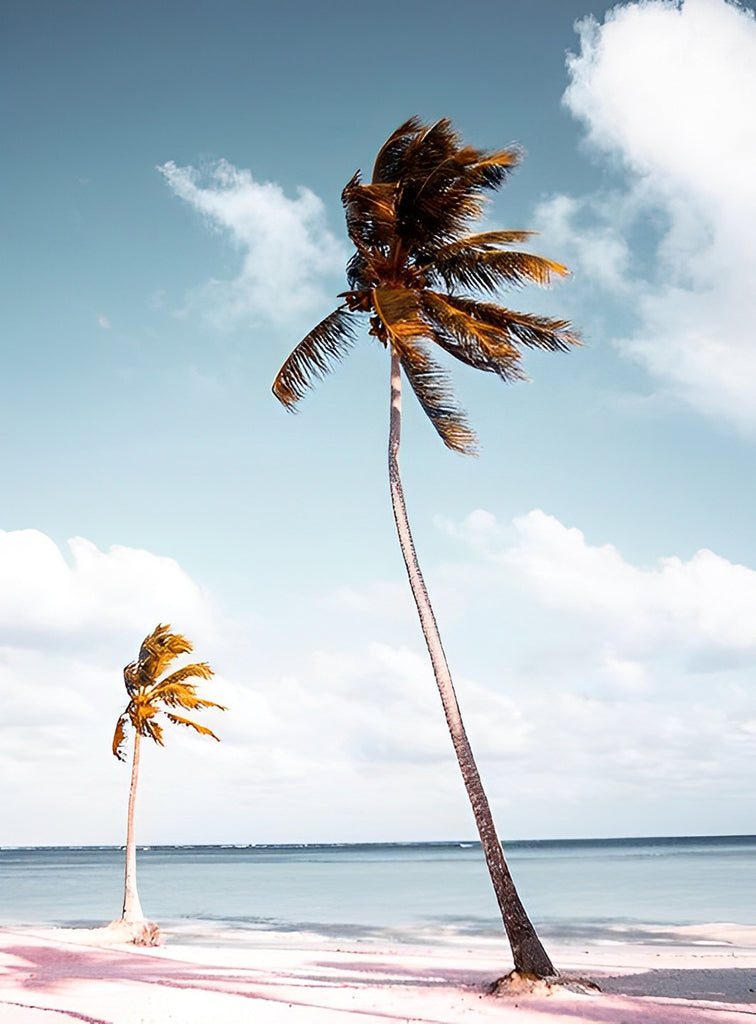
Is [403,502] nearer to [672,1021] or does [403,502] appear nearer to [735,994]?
[672,1021]

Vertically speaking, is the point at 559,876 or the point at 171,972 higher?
the point at 171,972

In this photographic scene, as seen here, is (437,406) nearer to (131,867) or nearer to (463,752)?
(463,752)

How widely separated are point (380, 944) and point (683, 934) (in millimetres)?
8709

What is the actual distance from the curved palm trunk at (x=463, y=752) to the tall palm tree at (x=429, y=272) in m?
0.03

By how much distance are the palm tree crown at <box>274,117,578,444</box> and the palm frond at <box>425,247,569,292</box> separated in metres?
0.02

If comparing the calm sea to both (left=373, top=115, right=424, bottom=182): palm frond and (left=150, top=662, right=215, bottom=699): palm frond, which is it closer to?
(left=150, top=662, right=215, bottom=699): palm frond

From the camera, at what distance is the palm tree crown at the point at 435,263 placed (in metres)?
13.9

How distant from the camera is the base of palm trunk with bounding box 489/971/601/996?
11.4 metres

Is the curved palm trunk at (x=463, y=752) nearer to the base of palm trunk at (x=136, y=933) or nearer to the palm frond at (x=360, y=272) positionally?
the palm frond at (x=360, y=272)

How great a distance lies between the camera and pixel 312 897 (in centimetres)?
4384

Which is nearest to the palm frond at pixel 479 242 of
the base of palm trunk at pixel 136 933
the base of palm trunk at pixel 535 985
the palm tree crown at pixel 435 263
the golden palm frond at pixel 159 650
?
the palm tree crown at pixel 435 263

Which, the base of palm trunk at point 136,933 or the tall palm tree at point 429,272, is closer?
the tall palm tree at point 429,272

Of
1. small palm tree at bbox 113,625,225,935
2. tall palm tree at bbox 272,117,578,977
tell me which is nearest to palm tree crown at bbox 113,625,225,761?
small palm tree at bbox 113,625,225,935

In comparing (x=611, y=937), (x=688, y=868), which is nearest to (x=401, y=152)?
(x=611, y=937)
